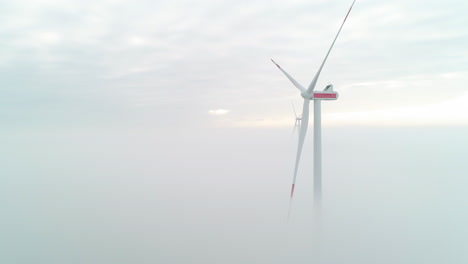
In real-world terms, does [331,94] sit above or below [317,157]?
above

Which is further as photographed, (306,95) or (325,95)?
(306,95)

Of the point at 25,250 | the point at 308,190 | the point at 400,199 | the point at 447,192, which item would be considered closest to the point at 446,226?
the point at 400,199

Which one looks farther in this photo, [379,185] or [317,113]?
[379,185]

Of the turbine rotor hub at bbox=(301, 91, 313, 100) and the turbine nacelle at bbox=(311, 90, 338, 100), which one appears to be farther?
the turbine rotor hub at bbox=(301, 91, 313, 100)

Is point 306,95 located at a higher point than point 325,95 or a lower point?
higher

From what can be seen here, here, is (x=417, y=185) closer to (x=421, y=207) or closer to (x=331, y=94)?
(x=421, y=207)

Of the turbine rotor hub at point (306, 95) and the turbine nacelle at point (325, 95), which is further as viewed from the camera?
the turbine rotor hub at point (306, 95)

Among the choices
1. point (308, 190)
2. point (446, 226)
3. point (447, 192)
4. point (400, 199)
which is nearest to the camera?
point (446, 226)

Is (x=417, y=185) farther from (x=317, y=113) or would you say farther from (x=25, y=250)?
(x=25, y=250)

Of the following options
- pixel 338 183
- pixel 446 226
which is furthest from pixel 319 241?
pixel 338 183

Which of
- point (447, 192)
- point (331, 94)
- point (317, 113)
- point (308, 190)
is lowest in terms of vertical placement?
point (447, 192)

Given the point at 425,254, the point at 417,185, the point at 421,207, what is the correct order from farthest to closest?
the point at 417,185 → the point at 421,207 → the point at 425,254
